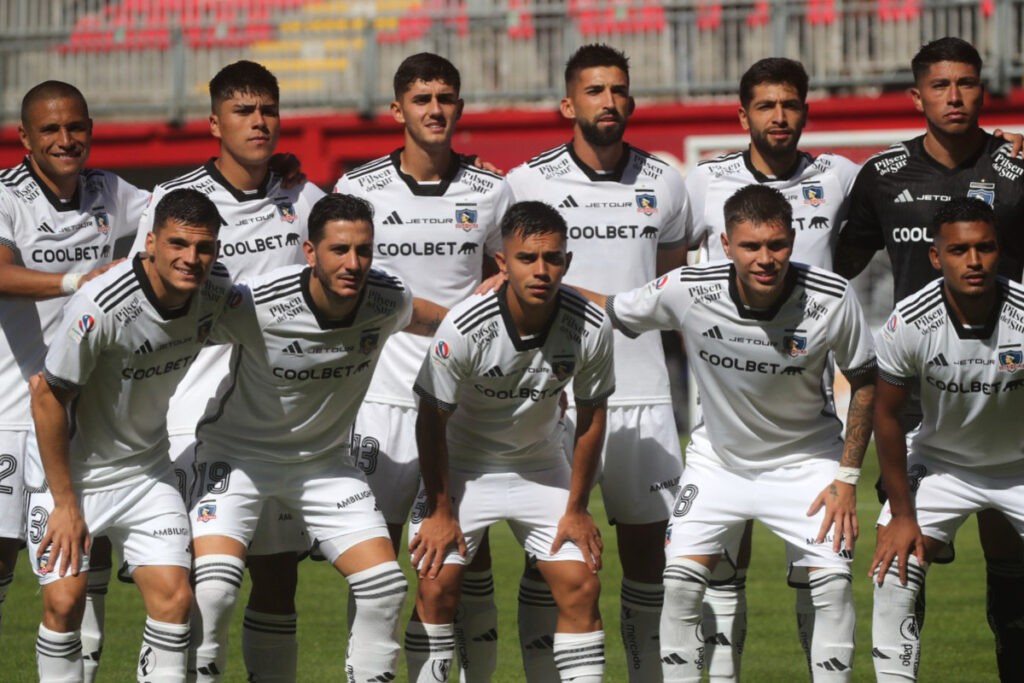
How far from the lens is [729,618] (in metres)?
6.23

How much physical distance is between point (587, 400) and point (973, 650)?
3.30 meters

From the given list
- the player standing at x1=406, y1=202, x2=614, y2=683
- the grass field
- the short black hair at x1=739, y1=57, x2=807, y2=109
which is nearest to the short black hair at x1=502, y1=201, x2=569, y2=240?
the player standing at x1=406, y1=202, x2=614, y2=683

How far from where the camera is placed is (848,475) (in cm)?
576

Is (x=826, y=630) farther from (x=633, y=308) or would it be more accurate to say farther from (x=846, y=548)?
(x=633, y=308)

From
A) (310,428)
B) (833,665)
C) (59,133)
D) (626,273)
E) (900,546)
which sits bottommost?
(833,665)

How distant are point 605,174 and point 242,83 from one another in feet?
5.31

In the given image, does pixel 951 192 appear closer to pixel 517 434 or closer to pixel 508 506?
pixel 517 434

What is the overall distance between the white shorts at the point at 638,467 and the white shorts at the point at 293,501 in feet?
3.71

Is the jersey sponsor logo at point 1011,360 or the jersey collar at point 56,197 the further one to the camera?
the jersey collar at point 56,197

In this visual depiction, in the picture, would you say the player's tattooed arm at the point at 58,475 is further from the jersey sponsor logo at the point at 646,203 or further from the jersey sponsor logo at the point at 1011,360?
the jersey sponsor logo at the point at 1011,360

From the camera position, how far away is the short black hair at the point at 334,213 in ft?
18.5

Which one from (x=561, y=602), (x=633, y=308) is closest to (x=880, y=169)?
(x=633, y=308)

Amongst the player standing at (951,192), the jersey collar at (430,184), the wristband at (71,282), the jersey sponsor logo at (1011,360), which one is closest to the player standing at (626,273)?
the jersey collar at (430,184)

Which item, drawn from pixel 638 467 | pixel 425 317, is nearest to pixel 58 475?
pixel 425 317
